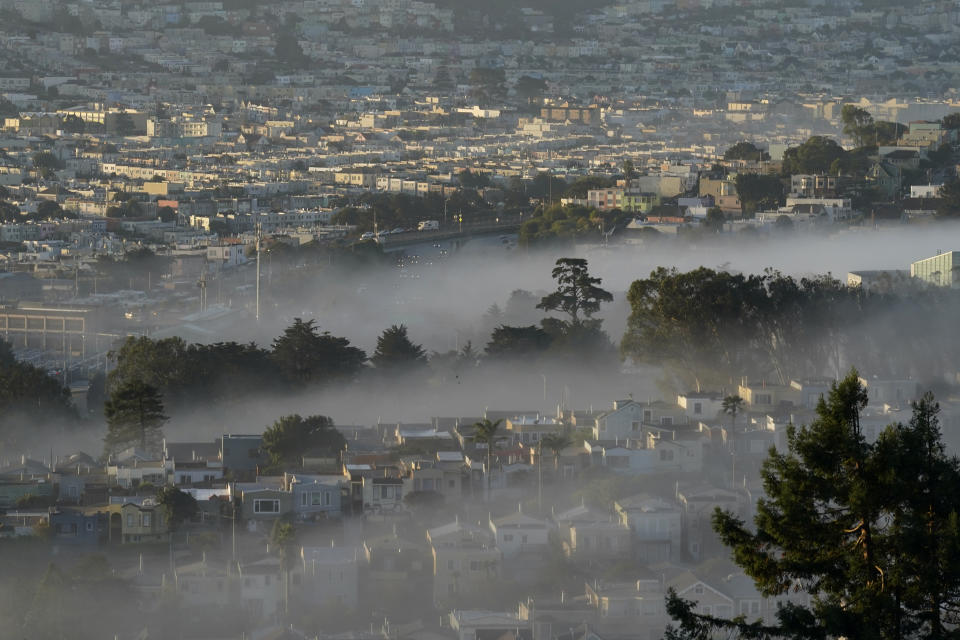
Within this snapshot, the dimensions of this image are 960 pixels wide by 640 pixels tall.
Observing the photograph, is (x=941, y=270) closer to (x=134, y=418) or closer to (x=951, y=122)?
(x=134, y=418)

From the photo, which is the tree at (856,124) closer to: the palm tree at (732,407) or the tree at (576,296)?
the tree at (576,296)

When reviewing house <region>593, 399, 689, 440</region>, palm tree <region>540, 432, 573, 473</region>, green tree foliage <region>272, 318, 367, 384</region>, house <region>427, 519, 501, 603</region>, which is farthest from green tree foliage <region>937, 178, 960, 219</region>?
house <region>427, 519, 501, 603</region>

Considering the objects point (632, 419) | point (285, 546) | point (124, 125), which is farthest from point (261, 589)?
point (124, 125)

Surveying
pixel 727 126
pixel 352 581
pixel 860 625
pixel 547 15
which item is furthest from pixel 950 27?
pixel 860 625

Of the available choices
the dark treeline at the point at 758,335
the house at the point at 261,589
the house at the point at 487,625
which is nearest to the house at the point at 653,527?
the house at the point at 487,625

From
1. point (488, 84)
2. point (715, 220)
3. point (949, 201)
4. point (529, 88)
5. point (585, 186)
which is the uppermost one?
point (488, 84)

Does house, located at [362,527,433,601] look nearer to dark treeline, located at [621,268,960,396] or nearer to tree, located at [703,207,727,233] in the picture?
dark treeline, located at [621,268,960,396]
